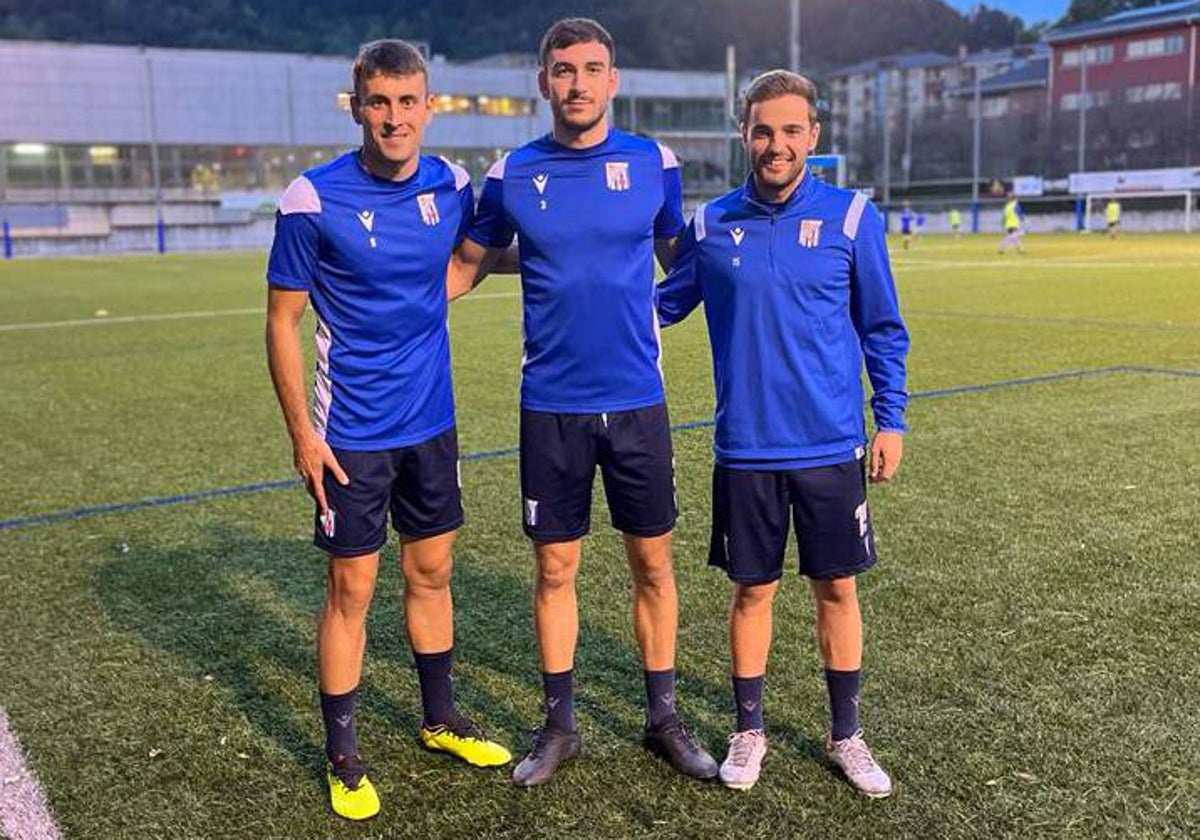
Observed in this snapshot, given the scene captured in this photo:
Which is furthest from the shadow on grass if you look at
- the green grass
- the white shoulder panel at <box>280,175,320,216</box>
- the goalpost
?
A: the goalpost

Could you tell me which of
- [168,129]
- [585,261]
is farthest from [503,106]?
[585,261]

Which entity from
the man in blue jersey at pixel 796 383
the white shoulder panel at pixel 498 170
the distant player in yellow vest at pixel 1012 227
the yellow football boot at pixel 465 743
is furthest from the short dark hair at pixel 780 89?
the distant player in yellow vest at pixel 1012 227

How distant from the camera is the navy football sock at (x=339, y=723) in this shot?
3.31 meters

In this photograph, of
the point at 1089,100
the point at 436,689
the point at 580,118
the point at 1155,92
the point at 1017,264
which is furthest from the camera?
the point at 1089,100

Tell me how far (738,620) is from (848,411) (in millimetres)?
671

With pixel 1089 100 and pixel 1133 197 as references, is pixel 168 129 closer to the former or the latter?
pixel 1133 197

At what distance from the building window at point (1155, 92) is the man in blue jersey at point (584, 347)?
70056 millimetres

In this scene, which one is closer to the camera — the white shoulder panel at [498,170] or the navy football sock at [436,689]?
the white shoulder panel at [498,170]

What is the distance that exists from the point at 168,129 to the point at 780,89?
2584 inches

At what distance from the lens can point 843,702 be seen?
3363 millimetres

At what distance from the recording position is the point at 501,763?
3480mm

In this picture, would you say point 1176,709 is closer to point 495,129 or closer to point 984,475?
point 984,475

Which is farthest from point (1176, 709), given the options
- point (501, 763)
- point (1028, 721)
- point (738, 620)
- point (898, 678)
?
point (501, 763)

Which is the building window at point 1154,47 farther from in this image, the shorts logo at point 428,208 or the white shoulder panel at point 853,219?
the shorts logo at point 428,208
